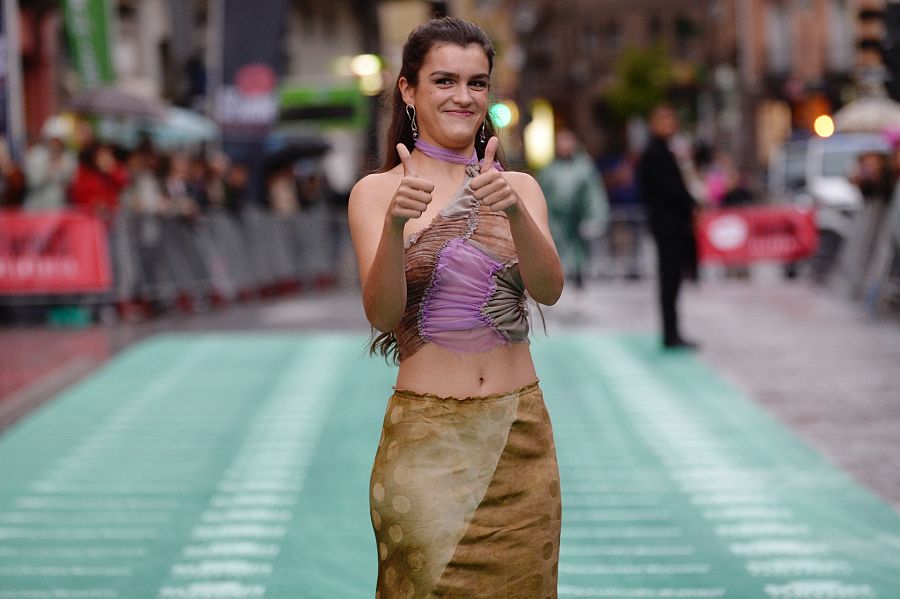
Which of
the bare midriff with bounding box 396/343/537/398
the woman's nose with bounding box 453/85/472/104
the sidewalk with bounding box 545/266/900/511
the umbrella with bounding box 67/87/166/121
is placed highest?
the umbrella with bounding box 67/87/166/121

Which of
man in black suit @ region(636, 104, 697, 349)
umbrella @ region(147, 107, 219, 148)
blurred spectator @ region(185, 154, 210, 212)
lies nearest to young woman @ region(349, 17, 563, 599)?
man in black suit @ region(636, 104, 697, 349)

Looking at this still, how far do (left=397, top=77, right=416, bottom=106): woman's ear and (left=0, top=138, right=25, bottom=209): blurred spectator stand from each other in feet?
42.8

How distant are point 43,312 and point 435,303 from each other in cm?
1387

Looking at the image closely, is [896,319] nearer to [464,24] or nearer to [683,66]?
[464,24]

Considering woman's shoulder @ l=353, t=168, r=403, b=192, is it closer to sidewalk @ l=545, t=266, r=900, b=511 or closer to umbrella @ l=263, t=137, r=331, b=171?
sidewalk @ l=545, t=266, r=900, b=511

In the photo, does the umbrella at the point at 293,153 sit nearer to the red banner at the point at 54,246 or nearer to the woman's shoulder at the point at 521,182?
the red banner at the point at 54,246

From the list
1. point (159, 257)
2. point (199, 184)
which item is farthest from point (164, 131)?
point (159, 257)

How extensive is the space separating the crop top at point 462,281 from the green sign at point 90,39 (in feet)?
59.2

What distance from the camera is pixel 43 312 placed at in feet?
54.3

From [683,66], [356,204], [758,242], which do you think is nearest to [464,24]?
[356,204]

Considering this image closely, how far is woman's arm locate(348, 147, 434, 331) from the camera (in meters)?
3.10

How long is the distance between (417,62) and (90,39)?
59.9 ft

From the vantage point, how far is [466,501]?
334 centimetres

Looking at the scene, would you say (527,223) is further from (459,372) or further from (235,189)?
(235,189)
